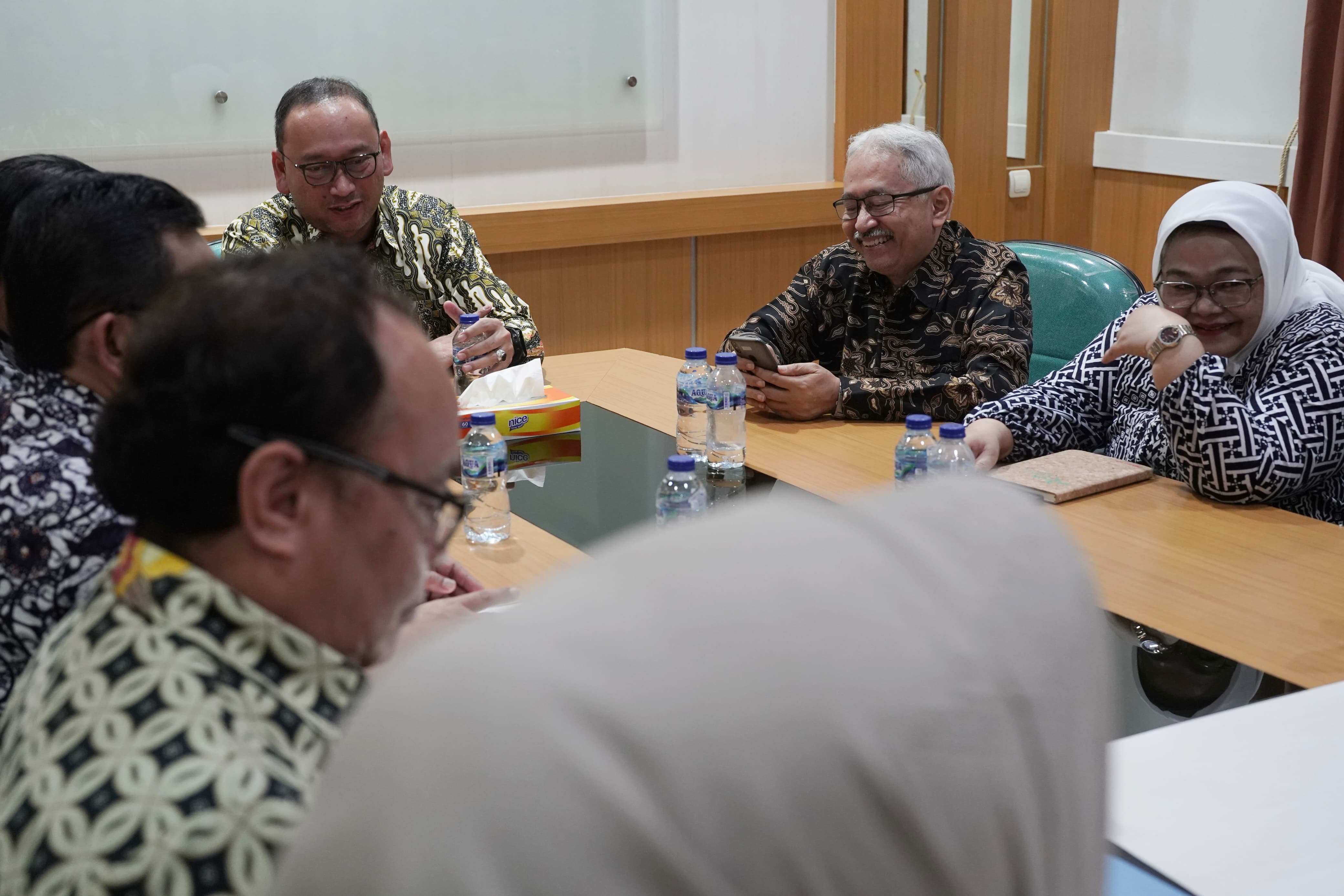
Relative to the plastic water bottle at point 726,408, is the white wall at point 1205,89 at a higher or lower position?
higher

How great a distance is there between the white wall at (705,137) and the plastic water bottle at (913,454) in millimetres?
2265

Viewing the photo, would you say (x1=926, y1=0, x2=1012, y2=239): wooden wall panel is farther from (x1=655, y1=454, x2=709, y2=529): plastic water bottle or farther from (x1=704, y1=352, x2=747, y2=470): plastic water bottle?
(x1=655, y1=454, x2=709, y2=529): plastic water bottle

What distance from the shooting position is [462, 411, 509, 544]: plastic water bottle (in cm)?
185

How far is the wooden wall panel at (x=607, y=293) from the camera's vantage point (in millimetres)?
3951

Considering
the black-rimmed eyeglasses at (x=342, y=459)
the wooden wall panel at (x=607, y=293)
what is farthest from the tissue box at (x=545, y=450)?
the wooden wall panel at (x=607, y=293)

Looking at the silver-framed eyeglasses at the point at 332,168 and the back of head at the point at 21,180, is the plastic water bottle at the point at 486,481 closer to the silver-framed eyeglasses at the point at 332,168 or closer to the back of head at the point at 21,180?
the back of head at the point at 21,180

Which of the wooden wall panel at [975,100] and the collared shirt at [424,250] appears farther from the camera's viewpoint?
the wooden wall panel at [975,100]

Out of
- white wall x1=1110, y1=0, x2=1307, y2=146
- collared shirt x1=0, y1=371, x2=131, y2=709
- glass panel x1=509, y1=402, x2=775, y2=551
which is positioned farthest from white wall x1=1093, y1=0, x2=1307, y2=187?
collared shirt x1=0, y1=371, x2=131, y2=709

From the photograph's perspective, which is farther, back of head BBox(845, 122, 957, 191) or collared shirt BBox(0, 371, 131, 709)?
back of head BBox(845, 122, 957, 191)

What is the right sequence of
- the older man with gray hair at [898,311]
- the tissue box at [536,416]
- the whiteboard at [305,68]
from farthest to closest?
1. the whiteboard at [305,68]
2. the older man with gray hair at [898,311]
3. the tissue box at [536,416]

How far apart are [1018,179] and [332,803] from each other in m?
4.41

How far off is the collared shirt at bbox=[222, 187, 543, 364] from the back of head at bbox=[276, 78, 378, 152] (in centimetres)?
18

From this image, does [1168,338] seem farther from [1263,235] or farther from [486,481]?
[486,481]

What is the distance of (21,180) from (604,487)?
0.95 m
